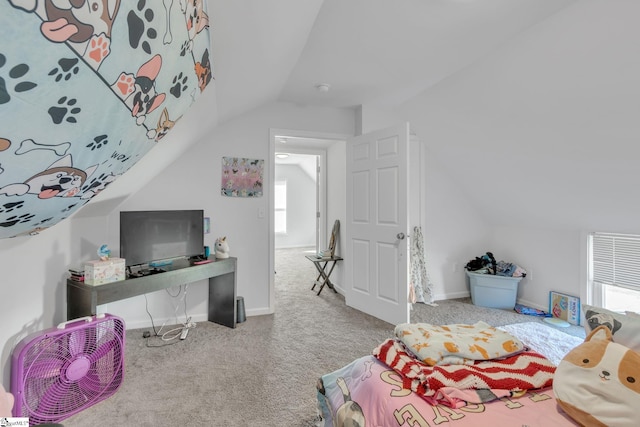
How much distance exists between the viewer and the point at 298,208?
8672 millimetres

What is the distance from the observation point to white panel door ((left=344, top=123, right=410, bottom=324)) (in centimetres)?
299

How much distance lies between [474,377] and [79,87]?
1.57 meters

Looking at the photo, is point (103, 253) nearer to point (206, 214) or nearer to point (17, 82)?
point (206, 214)

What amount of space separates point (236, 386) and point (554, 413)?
5.76 ft

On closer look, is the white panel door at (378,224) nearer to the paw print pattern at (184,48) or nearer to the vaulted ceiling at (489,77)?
the vaulted ceiling at (489,77)

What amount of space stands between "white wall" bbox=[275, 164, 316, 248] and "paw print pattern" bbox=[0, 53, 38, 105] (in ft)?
26.0

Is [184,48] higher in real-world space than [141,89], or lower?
higher

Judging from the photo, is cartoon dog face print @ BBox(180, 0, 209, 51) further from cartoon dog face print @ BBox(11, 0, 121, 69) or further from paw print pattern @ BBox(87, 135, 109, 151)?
paw print pattern @ BBox(87, 135, 109, 151)

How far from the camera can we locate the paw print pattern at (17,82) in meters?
0.52

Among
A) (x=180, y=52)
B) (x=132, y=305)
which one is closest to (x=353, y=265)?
(x=132, y=305)

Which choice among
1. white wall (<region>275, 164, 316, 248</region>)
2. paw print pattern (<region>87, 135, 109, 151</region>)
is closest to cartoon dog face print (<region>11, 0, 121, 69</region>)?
paw print pattern (<region>87, 135, 109, 151</region>)

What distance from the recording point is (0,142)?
25.3 inches

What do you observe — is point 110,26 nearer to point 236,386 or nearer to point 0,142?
point 0,142

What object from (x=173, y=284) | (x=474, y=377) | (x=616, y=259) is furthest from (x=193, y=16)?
(x=616, y=259)
